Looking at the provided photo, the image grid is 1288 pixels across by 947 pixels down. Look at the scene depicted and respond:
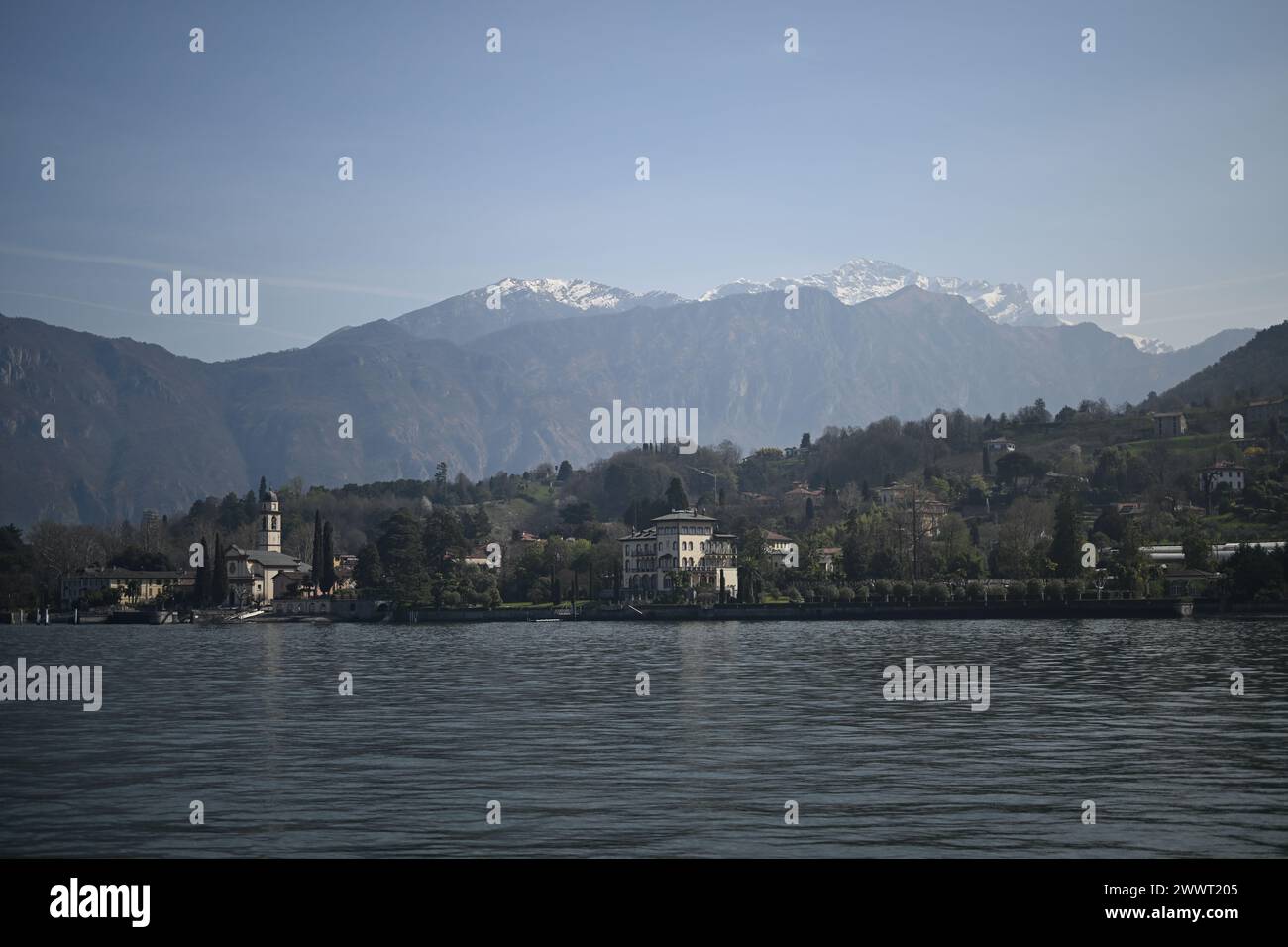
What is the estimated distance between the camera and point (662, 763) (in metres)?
27.5

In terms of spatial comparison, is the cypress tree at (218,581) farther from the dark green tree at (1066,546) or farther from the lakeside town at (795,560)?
the dark green tree at (1066,546)

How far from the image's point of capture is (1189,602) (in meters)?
105

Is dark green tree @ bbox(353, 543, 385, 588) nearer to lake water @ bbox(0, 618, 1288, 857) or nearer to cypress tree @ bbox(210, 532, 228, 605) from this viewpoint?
cypress tree @ bbox(210, 532, 228, 605)

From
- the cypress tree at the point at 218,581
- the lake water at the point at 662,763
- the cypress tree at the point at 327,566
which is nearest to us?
the lake water at the point at 662,763

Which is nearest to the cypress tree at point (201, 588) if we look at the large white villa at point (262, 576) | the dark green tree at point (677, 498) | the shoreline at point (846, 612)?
the large white villa at point (262, 576)

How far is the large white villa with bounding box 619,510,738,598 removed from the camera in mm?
142625

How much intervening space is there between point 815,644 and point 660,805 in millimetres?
53083

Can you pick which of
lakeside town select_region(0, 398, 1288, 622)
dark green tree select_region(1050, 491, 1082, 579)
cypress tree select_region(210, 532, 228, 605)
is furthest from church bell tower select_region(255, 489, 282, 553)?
dark green tree select_region(1050, 491, 1082, 579)

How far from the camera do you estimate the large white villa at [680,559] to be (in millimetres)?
142625

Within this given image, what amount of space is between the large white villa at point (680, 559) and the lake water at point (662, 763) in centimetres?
8415

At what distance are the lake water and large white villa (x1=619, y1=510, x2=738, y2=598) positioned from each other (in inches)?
3313

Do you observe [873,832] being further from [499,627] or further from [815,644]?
[499,627]

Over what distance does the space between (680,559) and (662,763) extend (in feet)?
380
